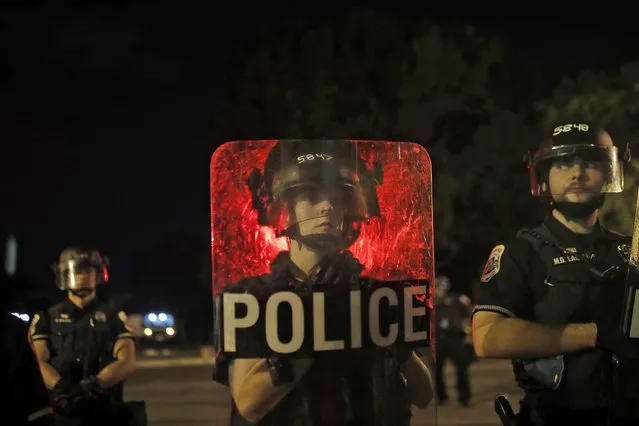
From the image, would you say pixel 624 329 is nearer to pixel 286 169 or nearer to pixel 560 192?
pixel 560 192

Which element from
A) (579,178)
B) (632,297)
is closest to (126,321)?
(579,178)

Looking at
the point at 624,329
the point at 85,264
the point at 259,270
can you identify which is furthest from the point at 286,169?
the point at 85,264

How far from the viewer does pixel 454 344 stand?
13086 millimetres

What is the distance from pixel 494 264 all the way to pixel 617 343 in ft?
2.26

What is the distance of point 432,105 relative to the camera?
77.4 ft

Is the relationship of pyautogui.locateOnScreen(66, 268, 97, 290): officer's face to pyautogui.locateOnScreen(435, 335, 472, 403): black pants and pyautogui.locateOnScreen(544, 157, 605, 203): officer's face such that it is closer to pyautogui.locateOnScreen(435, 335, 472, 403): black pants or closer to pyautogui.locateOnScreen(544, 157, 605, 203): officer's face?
pyautogui.locateOnScreen(544, 157, 605, 203): officer's face

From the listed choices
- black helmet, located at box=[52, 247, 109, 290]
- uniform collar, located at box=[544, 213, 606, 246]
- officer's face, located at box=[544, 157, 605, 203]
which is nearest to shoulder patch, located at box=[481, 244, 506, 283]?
uniform collar, located at box=[544, 213, 606, 246]

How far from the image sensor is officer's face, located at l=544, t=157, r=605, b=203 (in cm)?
495

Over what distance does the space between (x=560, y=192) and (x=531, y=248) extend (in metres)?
0.30

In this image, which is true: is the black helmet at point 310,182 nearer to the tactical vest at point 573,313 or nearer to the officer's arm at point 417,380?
the officer's arm at point 417,380

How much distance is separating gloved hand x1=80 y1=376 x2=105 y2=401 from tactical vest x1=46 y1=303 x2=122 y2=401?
0.08 meters

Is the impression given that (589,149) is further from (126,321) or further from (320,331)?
(126,321)

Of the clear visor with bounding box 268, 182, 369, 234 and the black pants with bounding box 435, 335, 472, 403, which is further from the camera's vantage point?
the black pants with bounding box 435, 335, 472, 403

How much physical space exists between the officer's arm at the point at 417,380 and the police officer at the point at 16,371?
162 cm
